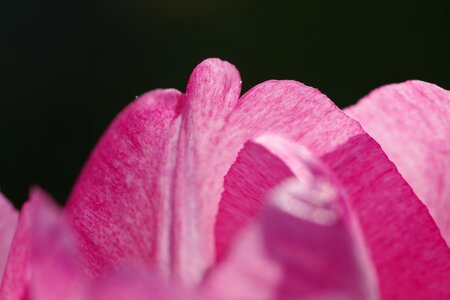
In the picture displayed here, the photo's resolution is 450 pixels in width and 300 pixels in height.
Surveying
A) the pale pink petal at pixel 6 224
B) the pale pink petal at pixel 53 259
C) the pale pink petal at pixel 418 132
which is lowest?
the pale pink petal at pixel 53 259

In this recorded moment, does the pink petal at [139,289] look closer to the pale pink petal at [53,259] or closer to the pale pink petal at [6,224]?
the pale pink petal at [53,259]

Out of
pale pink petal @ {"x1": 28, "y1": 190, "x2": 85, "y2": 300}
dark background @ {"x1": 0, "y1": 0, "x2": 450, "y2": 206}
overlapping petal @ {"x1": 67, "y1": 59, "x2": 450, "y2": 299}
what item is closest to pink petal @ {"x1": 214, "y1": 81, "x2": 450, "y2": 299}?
overlapping petal @ {"x1": 67, "y1": 59, "x2": 450, "y2": 299}

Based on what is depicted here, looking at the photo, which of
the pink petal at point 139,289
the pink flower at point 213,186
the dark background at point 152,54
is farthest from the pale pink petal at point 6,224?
the dark background at point 152,54

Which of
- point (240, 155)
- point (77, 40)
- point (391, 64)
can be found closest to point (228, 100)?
point (240, 155)

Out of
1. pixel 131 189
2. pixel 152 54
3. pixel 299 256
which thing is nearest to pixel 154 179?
pixel 131 189

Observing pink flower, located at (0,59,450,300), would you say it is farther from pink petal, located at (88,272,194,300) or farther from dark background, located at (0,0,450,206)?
dark background, located at (0,0,450,206)

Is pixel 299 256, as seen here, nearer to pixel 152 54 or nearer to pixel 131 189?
pixel 131 189

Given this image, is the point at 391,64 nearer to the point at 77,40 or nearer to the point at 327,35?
the point at 327,35
